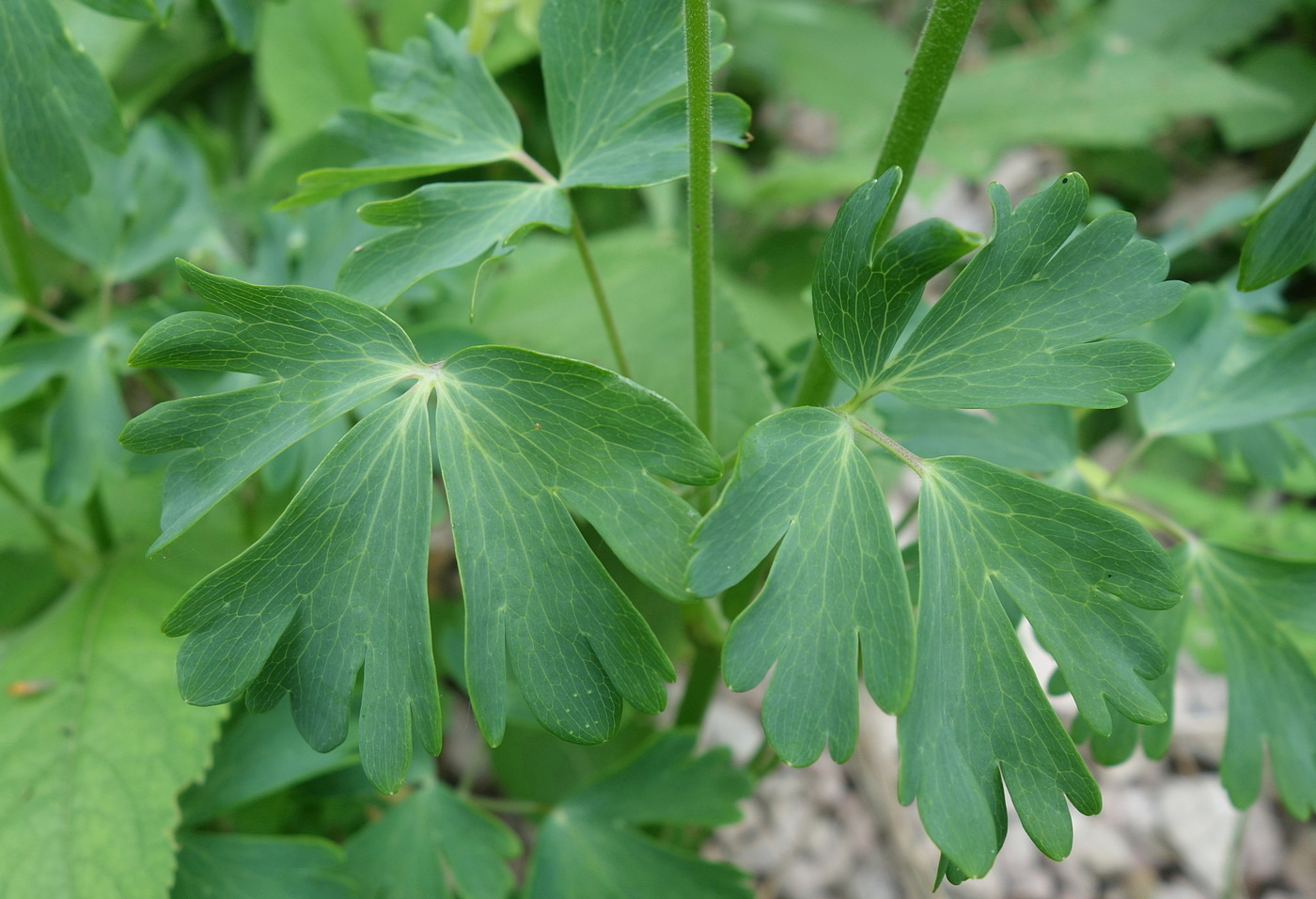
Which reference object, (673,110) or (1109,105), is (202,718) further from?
(1109,105)

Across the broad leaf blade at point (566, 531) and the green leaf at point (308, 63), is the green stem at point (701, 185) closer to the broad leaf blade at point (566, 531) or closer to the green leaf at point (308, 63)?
the broad leaf blade at point (566, 531)

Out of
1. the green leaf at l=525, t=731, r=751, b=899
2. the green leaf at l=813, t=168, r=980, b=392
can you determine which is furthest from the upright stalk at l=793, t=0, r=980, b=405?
the green leaf at l=525, t=731, r=751, b=899

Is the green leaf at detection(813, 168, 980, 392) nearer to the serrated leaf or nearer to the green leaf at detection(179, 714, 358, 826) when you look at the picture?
the serrated leaf

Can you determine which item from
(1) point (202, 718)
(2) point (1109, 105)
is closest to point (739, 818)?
(1) point (202, 718)

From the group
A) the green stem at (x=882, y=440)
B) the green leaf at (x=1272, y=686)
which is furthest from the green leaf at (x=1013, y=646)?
the green leaf at (x=1272, y=686)

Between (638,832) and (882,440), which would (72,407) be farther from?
(882,440)
